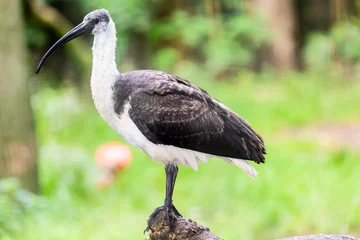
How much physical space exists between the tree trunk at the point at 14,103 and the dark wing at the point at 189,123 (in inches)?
175

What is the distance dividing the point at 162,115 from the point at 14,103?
454 centimetres

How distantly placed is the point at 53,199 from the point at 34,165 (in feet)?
1.99

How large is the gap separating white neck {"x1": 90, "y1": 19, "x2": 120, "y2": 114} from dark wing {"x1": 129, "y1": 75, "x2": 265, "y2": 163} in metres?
0.19

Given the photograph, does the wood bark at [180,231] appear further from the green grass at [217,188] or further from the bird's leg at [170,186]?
the green grass at [217,188]

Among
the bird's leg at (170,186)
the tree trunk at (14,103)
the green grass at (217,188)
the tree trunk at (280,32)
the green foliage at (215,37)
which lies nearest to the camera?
the bird's leg at (170,186)

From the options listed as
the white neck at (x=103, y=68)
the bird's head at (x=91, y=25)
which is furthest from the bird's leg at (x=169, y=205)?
the bird's head at (x=91, y=25)

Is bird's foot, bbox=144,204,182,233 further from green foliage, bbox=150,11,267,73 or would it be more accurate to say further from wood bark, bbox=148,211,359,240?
green foliage, bbox=150,11,267,73

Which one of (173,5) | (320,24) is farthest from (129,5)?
(320,24)

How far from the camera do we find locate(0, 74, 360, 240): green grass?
8.50m

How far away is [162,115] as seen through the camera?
4902 mm

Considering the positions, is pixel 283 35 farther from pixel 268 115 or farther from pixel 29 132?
pixel 29 132

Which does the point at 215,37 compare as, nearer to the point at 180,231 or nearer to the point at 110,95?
the point at 110,95

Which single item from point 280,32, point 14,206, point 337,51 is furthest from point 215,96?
point 14,206

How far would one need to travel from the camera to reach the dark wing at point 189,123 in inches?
191
